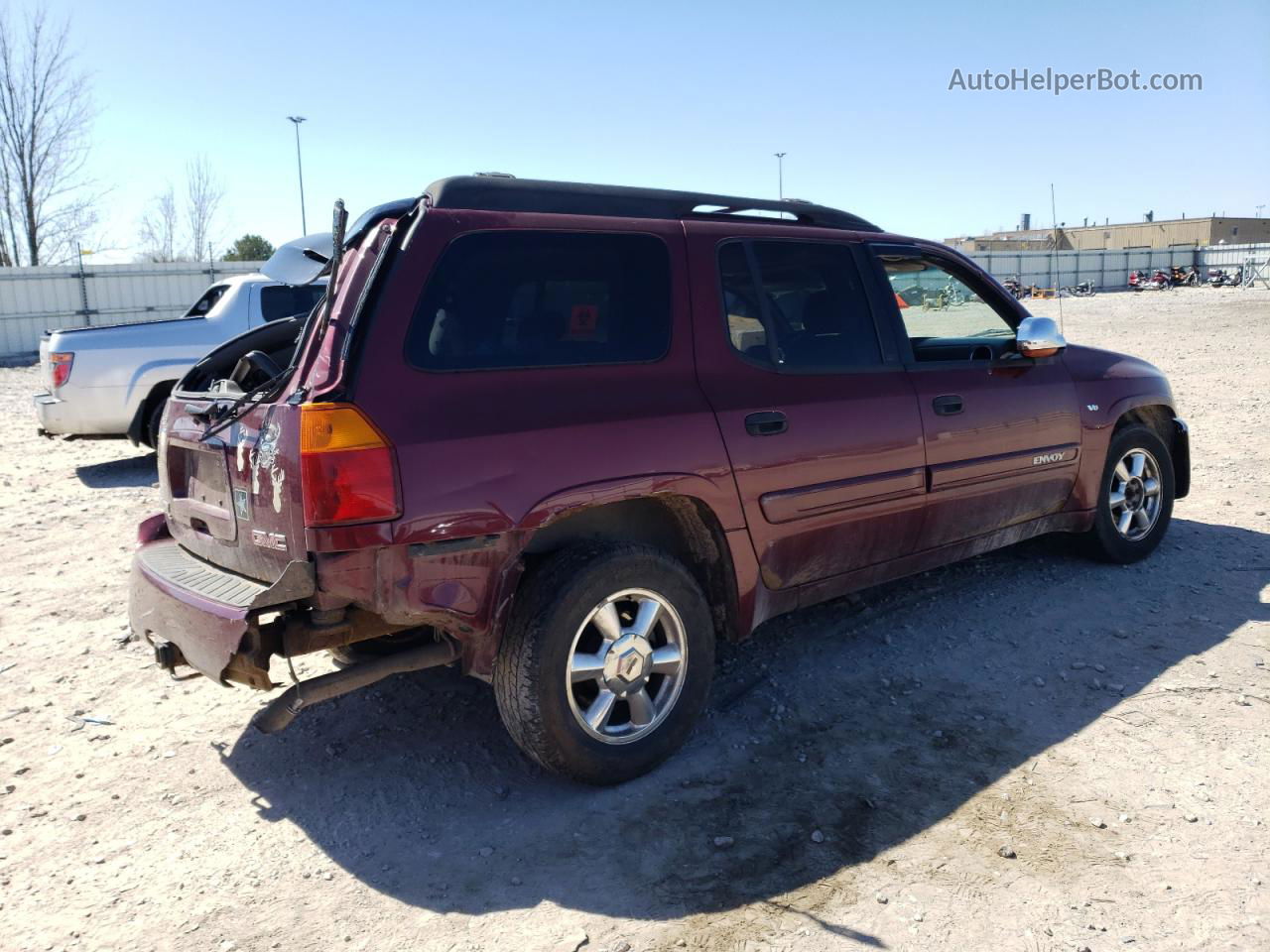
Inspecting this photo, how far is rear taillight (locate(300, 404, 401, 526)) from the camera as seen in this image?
282 cm

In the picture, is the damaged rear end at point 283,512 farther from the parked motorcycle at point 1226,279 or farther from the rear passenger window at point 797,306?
the parked motorcycle at point 1226,279

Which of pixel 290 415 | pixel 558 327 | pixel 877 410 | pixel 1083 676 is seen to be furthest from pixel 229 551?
pixel 1083 676

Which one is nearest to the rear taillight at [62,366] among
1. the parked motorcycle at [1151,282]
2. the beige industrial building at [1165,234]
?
the parked motorcycle at [1151,282]

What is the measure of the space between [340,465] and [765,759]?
1.87 meters

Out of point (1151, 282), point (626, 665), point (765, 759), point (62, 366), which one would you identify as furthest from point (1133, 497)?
point (1151, 282)

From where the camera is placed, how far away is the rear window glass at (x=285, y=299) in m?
9.33

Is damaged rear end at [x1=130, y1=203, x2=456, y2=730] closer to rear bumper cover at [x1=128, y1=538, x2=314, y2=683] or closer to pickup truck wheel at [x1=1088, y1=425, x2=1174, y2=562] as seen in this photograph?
rear bumper cover at [x1=128, y1=538, x2=314, y2=683]

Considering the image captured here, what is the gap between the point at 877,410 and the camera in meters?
4.07

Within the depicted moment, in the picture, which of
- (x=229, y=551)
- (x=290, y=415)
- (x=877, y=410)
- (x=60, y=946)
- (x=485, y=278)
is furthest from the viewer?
(x=877, y=410)

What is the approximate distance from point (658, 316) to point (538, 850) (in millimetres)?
1874

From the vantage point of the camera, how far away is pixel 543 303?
329 centimetres

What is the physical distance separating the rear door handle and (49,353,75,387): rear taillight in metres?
7.52

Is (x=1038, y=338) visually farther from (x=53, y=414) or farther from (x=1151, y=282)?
(x=1151, y=282)

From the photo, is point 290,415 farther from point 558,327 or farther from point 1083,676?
point 1083,676
